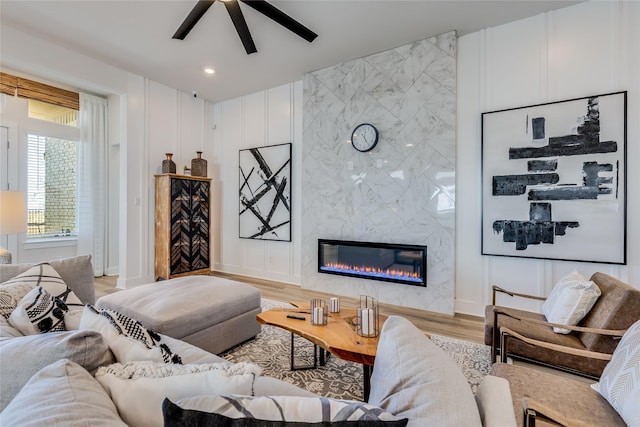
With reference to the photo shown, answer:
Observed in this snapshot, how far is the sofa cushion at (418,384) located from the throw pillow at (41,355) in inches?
31.7

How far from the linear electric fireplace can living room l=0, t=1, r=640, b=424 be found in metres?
0.12

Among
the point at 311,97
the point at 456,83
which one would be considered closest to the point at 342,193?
the point at 311,97

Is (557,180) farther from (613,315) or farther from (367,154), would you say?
(367,154)

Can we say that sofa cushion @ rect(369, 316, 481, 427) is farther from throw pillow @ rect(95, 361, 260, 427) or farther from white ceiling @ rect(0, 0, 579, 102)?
white ceiling @ rect(0, 0, 579, 102)

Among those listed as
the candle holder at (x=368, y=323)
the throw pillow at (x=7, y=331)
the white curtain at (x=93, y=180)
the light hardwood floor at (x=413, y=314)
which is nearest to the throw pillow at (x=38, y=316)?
the throw pillow at (x=7, y=331)

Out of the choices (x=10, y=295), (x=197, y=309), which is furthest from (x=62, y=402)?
(x=197, y=309)

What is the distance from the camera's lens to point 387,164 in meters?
3.77

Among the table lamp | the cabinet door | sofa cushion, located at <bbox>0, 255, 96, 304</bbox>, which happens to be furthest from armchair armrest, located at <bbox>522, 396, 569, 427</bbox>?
the cabinet door

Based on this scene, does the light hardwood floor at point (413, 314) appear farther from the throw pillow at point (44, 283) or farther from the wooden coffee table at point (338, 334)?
the throw pillow at point (44, 283)

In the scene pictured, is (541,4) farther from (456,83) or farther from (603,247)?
(603,247)

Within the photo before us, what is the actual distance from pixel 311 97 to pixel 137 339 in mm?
3977

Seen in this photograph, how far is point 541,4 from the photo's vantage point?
2898mm

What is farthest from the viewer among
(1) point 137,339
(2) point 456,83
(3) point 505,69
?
(2) point 456,83

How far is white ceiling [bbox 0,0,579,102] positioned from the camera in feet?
9.62
